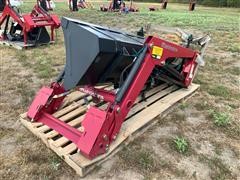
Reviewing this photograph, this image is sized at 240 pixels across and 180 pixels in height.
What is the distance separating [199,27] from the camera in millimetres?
11688

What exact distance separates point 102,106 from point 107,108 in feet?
3.42

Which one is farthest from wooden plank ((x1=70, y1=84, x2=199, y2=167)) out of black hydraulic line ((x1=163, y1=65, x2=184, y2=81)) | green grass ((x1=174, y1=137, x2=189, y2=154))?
green grass ((x1=174, y1=137, x2=189, y2=154))

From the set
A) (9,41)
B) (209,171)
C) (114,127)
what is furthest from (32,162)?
(9,41)

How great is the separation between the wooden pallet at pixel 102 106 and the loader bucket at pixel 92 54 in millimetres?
597

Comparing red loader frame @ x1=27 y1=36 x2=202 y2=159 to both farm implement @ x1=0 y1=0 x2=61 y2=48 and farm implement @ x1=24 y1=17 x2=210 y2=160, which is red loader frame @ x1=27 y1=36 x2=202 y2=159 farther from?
farm implement @ x1=0 y1=0 x2=61 y2=48

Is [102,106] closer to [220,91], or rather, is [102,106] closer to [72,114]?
[72,114]

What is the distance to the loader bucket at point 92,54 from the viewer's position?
3.05 m

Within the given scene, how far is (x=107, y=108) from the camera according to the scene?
321 cm

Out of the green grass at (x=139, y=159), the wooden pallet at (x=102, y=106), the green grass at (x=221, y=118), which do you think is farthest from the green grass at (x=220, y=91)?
the green grass at (x=139, y=159)

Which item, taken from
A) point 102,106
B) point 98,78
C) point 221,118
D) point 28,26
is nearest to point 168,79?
point 221,118

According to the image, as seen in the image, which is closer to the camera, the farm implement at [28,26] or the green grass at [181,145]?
the green grass at [181,145]

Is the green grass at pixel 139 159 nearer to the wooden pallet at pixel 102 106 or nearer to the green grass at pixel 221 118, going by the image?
the wooden pallet at pixel 102 106

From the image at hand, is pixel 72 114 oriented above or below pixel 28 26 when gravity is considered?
below

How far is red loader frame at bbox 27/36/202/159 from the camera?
3039 mm
